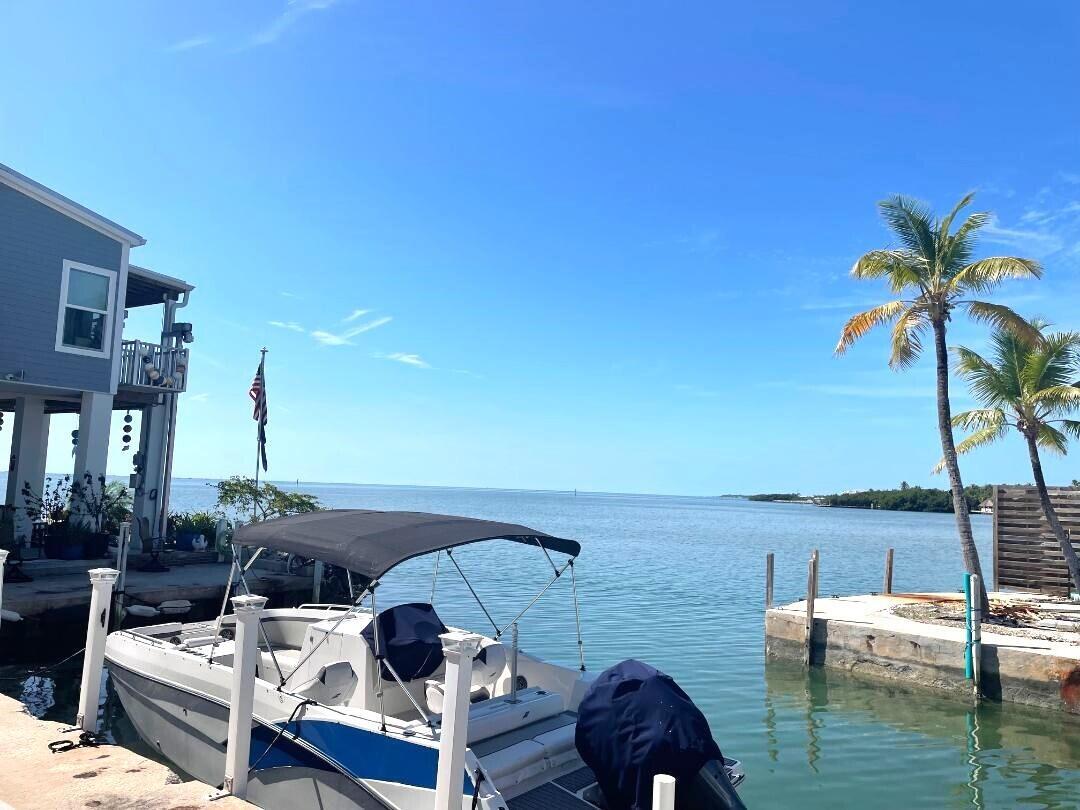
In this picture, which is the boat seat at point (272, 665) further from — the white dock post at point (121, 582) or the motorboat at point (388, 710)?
the white dock post at point (121, 582)

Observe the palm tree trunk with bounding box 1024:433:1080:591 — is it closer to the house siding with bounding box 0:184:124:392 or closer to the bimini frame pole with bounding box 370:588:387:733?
the bimini frame pole with bounding box 370:588:387:733

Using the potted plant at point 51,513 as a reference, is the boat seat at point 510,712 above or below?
below

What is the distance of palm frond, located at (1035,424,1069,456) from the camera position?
1938 cm

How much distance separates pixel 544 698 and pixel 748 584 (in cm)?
2249

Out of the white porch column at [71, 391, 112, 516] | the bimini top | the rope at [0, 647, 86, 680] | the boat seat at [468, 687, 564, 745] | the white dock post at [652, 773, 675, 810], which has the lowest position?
the rope at [0, 647, 86, 680]

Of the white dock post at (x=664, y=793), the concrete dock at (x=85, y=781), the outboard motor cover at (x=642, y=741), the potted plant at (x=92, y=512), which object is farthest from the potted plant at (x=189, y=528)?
the white dock post at (x=664, y=793)

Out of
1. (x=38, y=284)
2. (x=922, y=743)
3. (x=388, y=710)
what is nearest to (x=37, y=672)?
(x=38, y=284)

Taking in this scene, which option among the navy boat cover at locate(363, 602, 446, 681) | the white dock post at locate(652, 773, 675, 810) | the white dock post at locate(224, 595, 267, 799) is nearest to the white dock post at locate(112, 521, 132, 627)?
the navy boat cover at locate(363, 602, 446, 681)

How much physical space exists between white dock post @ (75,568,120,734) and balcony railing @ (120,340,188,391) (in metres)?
11.8

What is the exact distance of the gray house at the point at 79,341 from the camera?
1528cm

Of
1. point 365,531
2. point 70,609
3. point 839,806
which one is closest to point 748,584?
point 839,806

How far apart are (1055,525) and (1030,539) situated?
64.3 inches

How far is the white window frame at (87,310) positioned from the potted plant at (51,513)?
9.77 ft

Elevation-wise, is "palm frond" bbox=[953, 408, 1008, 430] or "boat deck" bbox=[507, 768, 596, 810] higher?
"palm frond" bbox=[953, 408, 1008, 430]
